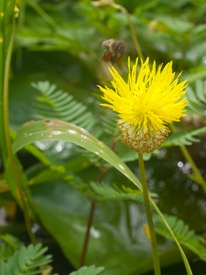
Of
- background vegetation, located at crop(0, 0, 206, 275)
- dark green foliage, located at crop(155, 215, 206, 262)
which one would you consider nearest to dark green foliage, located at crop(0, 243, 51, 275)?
background vegetation, located at crop(0, 0, 206, 275)

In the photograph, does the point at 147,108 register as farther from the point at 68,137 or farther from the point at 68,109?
the point at 68,109

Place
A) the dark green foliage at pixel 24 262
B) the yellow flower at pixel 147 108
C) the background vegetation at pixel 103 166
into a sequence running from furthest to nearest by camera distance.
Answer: the background vegetation at pixel 103 166, the dark green foliage at pixel 24 262, the yellow flower at pixel 147 108

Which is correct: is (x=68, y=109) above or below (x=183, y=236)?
above

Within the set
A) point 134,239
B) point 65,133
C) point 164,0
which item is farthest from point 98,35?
point 65,133

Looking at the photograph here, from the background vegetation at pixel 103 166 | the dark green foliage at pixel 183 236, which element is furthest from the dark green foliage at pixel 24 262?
the dark green foliage at pixel 183 236

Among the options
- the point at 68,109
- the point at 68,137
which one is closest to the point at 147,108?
the point at 68,137

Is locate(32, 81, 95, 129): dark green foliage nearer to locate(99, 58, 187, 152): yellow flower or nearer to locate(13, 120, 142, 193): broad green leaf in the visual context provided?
locate(13, 120, 142, 193): broad green leaf

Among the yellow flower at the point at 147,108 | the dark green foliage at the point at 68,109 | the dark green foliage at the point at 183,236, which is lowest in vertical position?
the dark green foliage at the point at 183,236

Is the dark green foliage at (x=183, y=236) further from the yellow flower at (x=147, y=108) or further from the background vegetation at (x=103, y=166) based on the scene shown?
the yellow flower at (x=147, y=108)
